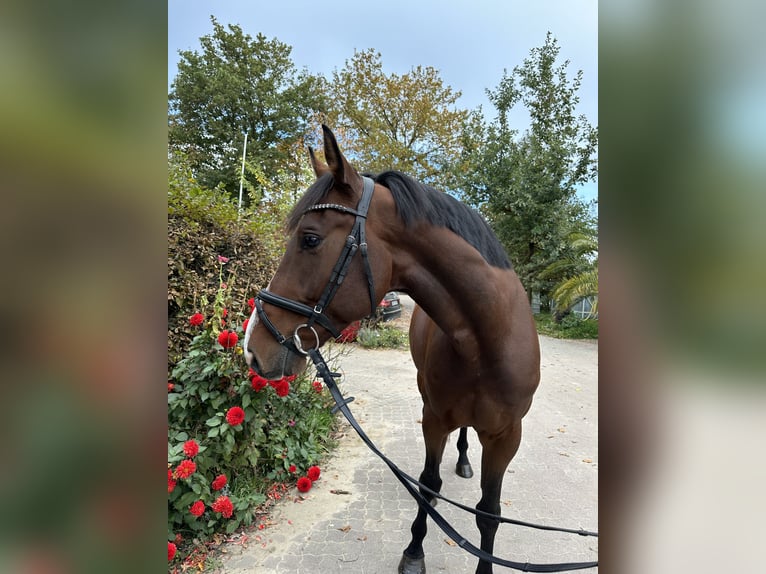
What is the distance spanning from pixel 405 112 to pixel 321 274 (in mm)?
18904

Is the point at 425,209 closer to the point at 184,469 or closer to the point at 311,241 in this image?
the point at 311,241

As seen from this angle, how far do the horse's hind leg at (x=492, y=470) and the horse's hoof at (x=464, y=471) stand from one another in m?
1.36

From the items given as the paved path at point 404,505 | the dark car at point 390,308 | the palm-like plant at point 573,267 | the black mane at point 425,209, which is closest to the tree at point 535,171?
the palm-like plant at point 573,267

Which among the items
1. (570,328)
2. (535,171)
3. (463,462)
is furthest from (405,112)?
(463,462)

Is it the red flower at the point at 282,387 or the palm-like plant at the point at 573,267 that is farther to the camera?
the palm-like plant at the point at 573,267

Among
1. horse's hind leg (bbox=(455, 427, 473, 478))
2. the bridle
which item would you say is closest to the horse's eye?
the bridle

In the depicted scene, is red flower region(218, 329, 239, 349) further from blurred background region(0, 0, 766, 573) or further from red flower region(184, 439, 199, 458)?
blurred background region(0, 0, 766, 573)

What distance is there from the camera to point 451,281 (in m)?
1.62

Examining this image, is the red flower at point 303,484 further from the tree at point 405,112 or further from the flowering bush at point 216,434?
the tree at point 405,112

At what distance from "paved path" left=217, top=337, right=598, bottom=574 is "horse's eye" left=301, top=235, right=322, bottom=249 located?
2.14 metres

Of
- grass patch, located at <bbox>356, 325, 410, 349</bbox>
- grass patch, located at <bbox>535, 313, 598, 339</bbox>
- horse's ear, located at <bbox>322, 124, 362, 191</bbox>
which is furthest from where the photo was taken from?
grass patch, located at <bbox>535, 313, 598, 339</bbox>

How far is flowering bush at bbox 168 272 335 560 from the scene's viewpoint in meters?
2.34
